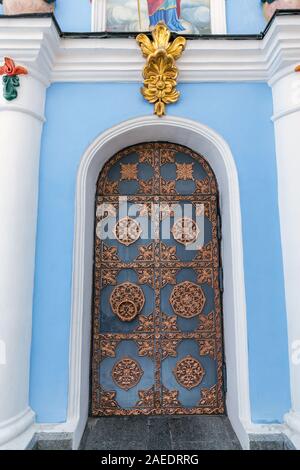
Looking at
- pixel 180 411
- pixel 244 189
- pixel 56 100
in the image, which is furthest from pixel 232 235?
pixel 56 100

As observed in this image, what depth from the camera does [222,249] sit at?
12.1 feet

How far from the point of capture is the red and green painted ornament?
328 centimetres

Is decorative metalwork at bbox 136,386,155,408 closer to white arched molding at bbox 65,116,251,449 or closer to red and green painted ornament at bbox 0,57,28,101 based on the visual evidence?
white arched molding at bbox 65,116,251,449

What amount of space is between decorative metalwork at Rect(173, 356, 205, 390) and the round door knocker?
2.38ft

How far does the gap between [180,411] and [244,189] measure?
7.86 feet

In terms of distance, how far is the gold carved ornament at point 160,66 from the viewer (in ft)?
11.3

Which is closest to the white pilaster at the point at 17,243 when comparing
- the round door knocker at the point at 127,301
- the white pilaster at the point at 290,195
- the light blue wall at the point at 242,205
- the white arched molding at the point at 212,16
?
the light blue wall at the point at 242,205

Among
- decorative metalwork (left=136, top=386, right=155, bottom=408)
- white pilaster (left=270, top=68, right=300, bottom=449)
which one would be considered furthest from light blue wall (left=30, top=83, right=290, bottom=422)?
decorative metalwork (left=136, top=386, right=155, bottom=408)

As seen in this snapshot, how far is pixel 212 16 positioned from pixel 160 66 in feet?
3.84

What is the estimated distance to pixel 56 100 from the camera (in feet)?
11.7

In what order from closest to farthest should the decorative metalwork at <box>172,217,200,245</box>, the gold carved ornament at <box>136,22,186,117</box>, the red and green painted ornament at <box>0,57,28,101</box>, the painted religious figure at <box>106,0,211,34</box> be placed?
the red and green painted ornament at <box>0,57,28,101</box>
the gold carved ornament at <box>136,22,186,117</box>
the decorative metalwork at <box>172,217,200,245</box>
the painted religious figure at <box>106,0,211,34</box>

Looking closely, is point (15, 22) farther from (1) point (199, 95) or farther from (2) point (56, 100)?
(1) point (199, 95)

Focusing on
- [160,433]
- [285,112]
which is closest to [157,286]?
[160,433]

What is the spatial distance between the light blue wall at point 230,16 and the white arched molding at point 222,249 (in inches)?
56.3
